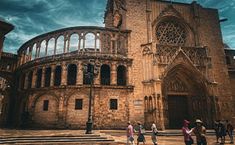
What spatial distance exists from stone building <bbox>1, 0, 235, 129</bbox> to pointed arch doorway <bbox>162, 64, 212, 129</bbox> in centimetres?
11

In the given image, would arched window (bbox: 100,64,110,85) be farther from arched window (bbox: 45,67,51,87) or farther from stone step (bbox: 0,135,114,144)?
stone step (bbox: 0,135,114,144)

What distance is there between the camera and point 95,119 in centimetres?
1989

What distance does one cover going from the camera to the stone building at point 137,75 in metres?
20.6

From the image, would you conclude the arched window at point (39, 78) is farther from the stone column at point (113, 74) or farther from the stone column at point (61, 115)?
the stone column at point (113, 74)

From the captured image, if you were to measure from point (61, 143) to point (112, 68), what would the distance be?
11.6 m

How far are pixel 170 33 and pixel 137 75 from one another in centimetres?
802

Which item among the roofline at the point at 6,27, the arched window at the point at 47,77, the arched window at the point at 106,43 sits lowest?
the arched window at the point at 47,77

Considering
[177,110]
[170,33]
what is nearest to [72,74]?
[177,110]

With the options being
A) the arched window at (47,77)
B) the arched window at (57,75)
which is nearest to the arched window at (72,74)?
the arched window at (57,75)

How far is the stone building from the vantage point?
2056 centimetres

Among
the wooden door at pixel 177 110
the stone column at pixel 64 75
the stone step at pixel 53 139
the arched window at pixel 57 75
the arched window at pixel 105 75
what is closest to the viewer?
the stone step at pixel 53 139

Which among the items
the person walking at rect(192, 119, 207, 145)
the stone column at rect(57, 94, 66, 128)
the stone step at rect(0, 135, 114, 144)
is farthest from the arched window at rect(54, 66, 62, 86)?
the person walking at rect(192, 119, 207, 145)

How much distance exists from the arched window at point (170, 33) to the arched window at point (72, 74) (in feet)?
36.9

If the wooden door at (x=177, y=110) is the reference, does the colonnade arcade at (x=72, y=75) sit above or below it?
above
